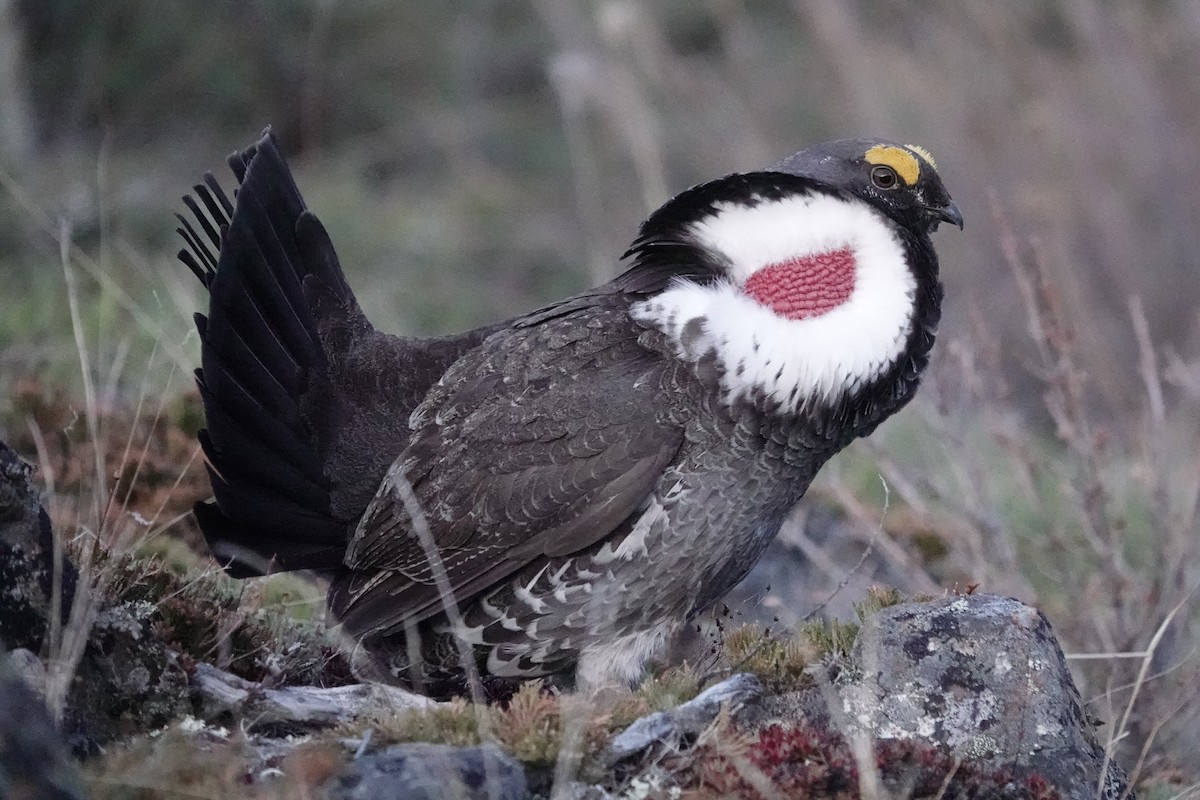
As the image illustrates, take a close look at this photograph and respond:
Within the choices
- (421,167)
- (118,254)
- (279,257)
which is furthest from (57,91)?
(279,257)

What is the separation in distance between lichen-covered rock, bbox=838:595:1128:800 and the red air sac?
Answer: 0.77 metres

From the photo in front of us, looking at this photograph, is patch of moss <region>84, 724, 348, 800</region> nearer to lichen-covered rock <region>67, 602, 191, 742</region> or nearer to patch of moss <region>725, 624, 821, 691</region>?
lichen-covered rock <region>67, 602, 191, 742</region>

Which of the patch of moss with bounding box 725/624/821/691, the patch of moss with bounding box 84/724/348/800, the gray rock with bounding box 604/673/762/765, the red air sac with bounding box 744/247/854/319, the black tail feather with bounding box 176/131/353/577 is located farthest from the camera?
the black tail feather with bounding box 176/131/353/577

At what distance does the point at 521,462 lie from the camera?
3.33 metres

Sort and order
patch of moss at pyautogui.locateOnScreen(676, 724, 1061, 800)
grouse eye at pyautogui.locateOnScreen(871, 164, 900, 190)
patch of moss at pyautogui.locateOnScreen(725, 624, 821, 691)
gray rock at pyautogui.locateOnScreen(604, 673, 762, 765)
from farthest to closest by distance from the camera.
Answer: grouse eye at pyautogui.locateOnScreen(871, 164, 900, 190)
patch of moss at pyautogui.locateOnScreen(725, 624, 821, 691)
gray rock at pyautogui.locateOnScreen(604, 673, 762, 765)
patch of moss at pyautogui.locateOnScreen(676, 724, 1061, 800)

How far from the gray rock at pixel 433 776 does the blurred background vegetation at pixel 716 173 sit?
214 cm

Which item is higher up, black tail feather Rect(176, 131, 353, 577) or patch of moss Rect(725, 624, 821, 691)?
black tail feather Rect(176, 131, 353, 577)

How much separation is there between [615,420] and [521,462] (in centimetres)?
25

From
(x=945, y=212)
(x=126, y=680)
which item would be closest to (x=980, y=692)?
(x=945, y=212)

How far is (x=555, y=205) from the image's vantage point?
34.7 ft

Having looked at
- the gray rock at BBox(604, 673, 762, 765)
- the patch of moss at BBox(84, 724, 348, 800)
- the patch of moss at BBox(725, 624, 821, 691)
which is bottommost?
the patch of moss at BBox(725, 624, 821, 691)

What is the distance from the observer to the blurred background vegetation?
15.6 ft

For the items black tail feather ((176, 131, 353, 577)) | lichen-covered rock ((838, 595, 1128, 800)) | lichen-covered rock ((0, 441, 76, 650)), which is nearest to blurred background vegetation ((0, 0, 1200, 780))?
black tail feather ((176, 131, 353, 577))

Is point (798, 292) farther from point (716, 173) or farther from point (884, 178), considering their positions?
point (716, 173)
